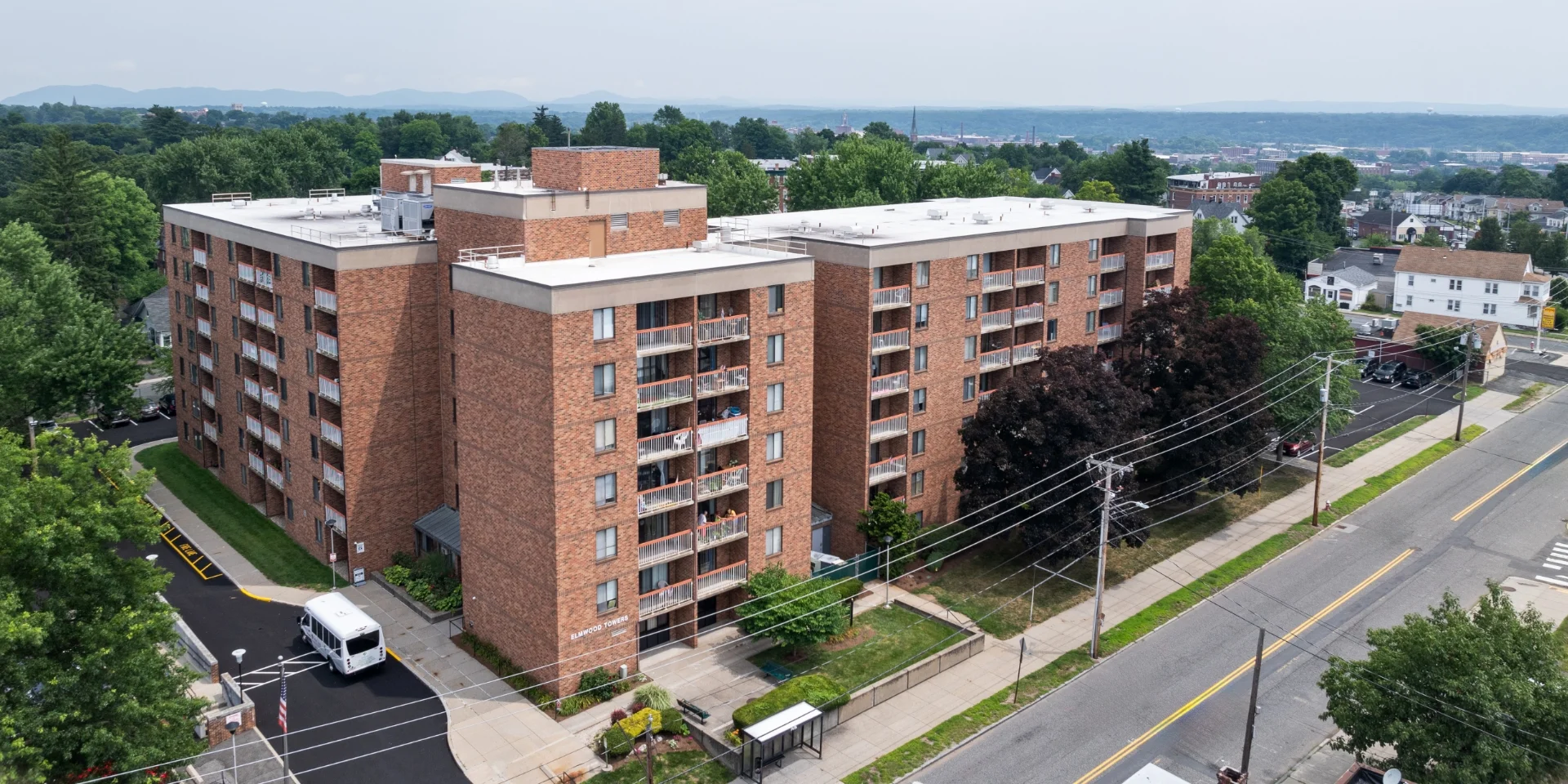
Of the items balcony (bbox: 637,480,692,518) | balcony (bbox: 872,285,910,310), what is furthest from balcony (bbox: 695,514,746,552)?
balcony (bbox: 872,285,910,310)

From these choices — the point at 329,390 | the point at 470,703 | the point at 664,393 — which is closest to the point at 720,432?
the point at 664,393

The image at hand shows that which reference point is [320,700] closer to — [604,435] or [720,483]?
[604,435]

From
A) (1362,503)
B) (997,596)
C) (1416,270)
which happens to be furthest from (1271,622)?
(1416,270)

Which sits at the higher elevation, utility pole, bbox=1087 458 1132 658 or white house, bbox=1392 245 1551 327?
white house, bbox=1392 245 1551 327

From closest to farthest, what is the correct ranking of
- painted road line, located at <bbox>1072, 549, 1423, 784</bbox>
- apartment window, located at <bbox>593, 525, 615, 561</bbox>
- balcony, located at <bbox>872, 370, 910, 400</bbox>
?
painted road line, located at <bbox>1072, 549, 1423, 784</bbox> → apartment window, located at <bbox>593, 525, 615, 561</bbox> → balcony, located at <bbox>872, 370, 910, 400</bbox>

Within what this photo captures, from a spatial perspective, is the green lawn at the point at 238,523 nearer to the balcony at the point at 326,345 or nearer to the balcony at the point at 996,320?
the balcony at the point at 326,345

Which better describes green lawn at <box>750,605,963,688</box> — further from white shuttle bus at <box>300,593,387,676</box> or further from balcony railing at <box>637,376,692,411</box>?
white shuttle bus at <box>300,593,387,676</box>

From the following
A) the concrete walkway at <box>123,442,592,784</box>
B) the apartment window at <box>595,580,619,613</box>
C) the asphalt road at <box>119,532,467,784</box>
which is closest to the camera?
the concrete walkway at <box>123,442,592,784</box>

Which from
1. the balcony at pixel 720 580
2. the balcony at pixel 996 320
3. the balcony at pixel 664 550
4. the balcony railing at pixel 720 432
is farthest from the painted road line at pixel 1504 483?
the balcony at pixel 664 550
